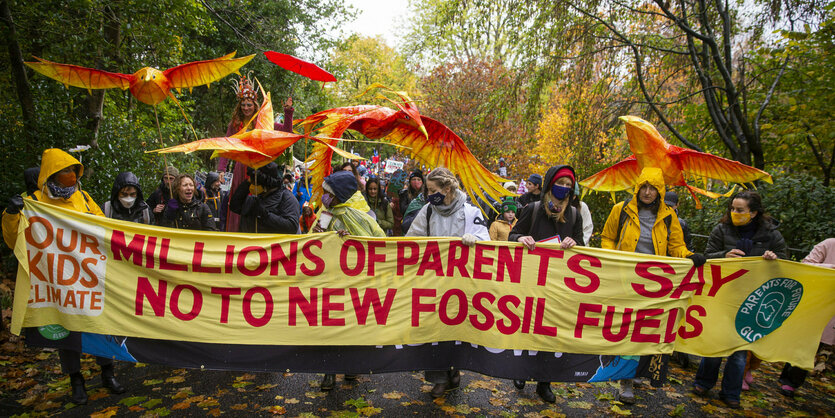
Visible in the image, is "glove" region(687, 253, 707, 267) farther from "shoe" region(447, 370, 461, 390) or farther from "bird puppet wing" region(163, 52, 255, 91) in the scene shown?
"bird puppet wing" region(163, 52, 255, 91)

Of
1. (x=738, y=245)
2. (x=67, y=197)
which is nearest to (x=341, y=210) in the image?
(x=67, y=197)

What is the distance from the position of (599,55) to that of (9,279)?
10.1 metres

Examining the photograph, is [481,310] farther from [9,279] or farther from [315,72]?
[9,279]

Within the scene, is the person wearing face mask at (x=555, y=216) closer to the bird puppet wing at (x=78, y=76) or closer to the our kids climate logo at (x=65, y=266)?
the our kids climate logo at (x=65, y=266)

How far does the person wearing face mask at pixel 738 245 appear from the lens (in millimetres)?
4258

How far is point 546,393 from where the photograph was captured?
4.28m

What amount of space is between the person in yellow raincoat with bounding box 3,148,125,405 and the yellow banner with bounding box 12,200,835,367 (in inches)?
16.0

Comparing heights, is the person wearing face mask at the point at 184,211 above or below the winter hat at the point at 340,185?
below

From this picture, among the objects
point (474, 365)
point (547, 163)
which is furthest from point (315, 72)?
point (547, 163)

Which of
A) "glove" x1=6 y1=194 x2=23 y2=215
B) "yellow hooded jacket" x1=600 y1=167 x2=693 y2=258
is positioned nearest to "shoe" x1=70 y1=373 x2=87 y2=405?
"glove" x1=6 y1=194 x2=23 y2=215

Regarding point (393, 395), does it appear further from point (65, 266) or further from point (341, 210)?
point (65, 266)

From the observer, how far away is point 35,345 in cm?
364

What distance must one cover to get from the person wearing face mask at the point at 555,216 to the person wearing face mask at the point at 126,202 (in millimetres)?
3506

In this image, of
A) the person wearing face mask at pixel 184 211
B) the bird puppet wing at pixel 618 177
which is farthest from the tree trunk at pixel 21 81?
the bird puppet wing at pixel 618 177
